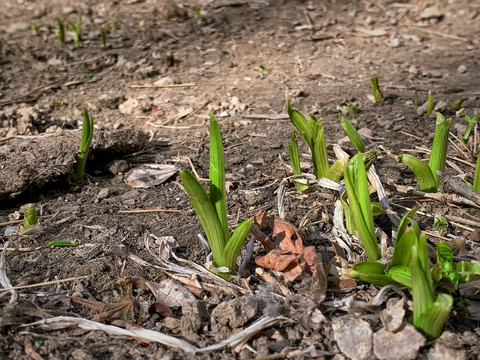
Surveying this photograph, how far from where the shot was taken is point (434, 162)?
8.01 feet

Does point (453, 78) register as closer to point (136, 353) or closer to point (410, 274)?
point (410, 274)

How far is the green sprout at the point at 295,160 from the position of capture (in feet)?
7.80

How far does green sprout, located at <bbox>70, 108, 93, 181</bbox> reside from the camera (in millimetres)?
2576

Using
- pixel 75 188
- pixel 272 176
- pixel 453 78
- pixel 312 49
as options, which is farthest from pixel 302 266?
pixel 312 49

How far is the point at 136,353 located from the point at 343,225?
3.21 feet

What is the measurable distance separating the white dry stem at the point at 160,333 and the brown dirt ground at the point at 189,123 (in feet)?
0.08

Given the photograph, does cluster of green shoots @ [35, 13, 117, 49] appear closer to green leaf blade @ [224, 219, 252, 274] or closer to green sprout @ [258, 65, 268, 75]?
green sprout @ [258, 65, 268, 75]

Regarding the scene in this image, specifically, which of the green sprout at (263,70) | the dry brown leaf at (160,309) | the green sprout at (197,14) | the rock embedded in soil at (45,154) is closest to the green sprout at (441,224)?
the dry brown leaf at (160,309)

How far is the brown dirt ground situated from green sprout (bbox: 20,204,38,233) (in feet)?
0.16

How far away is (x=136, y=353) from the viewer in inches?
67.6

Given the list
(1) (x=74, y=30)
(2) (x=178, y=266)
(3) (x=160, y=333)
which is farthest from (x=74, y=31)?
(3) (x=160, y=333)

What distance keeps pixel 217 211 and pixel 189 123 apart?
1.54 meters

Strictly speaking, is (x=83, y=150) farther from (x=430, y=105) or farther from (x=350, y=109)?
(x=430, y=105)

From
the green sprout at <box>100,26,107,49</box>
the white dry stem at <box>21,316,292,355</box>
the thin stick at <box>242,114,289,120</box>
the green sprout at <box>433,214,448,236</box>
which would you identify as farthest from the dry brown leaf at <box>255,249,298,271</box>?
the green sprout at <box>100,26,107,49</box>
